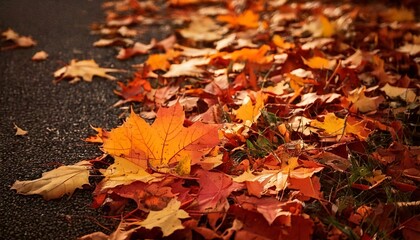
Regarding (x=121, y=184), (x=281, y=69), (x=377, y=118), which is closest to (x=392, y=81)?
(x=377, y=118)

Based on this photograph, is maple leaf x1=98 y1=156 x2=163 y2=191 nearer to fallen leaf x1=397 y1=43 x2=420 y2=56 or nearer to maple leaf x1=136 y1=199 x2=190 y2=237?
maple leaf x1=136 y1=199 x2=190 y2=237

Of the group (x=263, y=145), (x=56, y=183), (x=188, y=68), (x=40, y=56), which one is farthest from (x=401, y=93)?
(x=40, y=56)

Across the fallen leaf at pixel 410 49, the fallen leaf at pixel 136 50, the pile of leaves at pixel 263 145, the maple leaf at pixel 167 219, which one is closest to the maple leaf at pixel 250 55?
the pile of leaves at pixel 263 145

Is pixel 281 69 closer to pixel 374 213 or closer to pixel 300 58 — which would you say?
pixel 300 58

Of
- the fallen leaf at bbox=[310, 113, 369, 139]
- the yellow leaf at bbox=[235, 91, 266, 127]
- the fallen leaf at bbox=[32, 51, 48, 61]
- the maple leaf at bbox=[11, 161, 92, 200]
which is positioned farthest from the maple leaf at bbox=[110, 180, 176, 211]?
the fallen leaf at bbox=[32, 51, 48, 61]

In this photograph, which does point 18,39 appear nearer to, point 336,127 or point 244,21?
point 244,21

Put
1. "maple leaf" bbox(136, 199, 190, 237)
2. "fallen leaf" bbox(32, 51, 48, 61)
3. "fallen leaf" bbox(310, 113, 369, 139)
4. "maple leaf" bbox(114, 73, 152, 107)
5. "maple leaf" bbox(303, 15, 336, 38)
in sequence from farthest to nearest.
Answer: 1. "maple leaf" bbox(303, 15, 336, 38)
2. "fallen leaf" bbox(32, 51, 48, 61)
3. "maple leaf" bbox(114, 73, 152, 107)
4. "fallen leaf" bbox(310, 113, 369, 139)
5. "maple leaf" bbox(136, 199, 190, 237)
